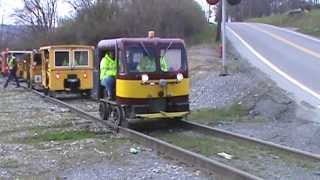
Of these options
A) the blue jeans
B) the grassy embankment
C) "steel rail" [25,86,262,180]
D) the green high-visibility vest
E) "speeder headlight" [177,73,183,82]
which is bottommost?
"steel rail" [25,86,262,180]

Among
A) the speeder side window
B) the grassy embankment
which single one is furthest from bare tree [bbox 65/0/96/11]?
the speeder side window

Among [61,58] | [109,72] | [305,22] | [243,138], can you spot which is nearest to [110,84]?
[109,72]

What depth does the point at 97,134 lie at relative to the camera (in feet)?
48.3

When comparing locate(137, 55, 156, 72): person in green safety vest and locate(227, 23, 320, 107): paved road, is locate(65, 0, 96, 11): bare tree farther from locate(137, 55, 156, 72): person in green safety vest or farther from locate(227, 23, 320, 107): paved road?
locate(137, 55, 156, 72): person in green safety vest

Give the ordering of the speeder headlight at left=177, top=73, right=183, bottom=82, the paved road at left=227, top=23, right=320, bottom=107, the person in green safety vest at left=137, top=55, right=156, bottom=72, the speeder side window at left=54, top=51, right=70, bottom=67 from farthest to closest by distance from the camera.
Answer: the speeder side window at left=54, top=51, right=70, bottom=67
the paved road at left=227, top=23, right=320, bottom=107
the speeder headlight at left=177, top=73, right=183, bottom=82
the person in green safety vest at left=137, top=55, right=156, bottom=72

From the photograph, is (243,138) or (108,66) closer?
(243,138)

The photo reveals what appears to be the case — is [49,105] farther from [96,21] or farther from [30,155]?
[96,21]

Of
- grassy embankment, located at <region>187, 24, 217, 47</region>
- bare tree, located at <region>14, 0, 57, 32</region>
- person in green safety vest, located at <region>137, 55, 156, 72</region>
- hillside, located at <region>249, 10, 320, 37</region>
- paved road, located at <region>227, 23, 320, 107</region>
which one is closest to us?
person in green safety vest, located at <region>137, 55, 156, 72</region>

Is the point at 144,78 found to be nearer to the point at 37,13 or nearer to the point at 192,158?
the point at 192,158

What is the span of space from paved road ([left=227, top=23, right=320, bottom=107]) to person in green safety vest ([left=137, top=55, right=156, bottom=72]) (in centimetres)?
434

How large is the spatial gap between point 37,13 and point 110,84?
86.2m

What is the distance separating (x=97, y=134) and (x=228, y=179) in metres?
6.03

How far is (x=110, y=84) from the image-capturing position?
51.6 ft

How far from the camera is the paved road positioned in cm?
1908
